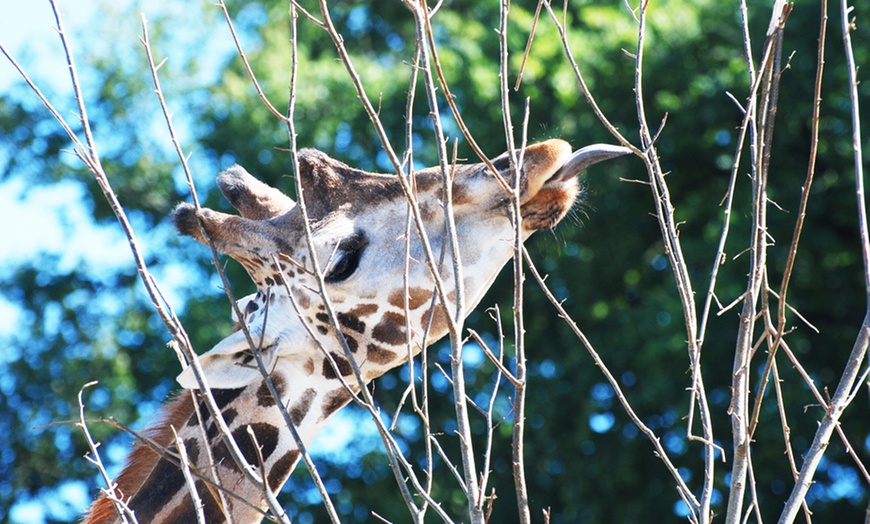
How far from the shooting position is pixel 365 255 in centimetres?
296

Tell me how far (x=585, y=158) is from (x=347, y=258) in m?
0.71

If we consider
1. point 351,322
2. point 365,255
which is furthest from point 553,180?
point 351,322

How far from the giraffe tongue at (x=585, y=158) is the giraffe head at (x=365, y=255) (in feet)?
0.10

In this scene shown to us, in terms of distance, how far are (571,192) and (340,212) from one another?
65 centimetres

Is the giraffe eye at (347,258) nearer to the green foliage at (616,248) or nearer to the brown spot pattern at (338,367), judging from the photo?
the brown spot pattern at (338,367)

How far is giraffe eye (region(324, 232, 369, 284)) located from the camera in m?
2.92

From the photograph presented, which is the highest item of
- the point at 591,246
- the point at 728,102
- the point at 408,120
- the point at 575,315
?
the point at 408,120

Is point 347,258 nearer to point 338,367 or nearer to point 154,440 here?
point 338,367

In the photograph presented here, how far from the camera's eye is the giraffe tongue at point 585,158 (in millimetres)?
2650

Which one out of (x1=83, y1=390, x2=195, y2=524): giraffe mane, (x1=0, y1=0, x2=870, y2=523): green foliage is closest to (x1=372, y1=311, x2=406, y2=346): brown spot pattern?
(x1=83, y1=390, x2=195, y2=524): giraffe mane

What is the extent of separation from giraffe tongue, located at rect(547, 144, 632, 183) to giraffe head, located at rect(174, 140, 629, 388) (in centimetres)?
3

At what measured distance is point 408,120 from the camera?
2188 mm

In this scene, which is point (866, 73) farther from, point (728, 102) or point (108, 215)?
point (108, 215)

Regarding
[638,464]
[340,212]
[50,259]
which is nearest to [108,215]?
[50,259]
